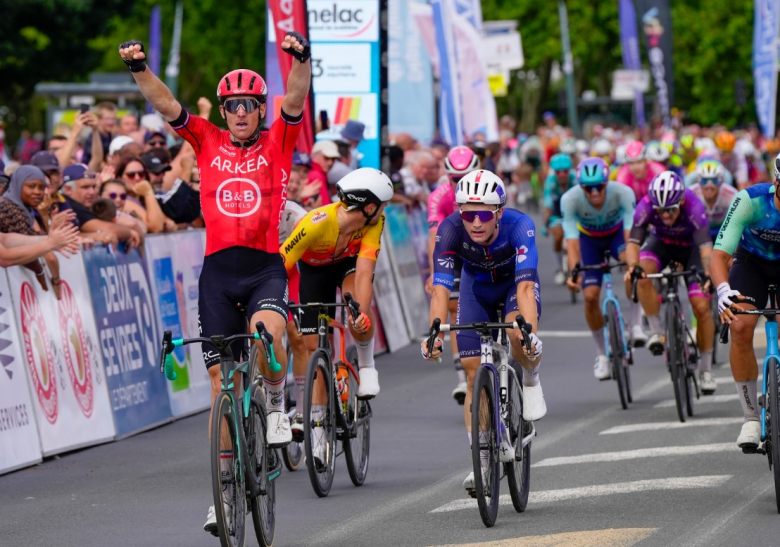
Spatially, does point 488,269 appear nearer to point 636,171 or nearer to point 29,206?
point 29,206

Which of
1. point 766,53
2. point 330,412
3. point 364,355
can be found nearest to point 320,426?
point 330,412

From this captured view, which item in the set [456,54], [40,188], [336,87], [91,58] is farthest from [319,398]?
[91,58]

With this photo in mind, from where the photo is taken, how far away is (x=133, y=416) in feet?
48.4

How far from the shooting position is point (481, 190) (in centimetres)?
1072

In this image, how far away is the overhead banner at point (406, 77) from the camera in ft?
94.8

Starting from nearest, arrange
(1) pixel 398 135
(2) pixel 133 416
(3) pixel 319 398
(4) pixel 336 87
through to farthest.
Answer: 1. (3) pixel 319 398
2. (2) pixel 133 416
3. (4) pixel 336 87
4. (1) pixel 398 135

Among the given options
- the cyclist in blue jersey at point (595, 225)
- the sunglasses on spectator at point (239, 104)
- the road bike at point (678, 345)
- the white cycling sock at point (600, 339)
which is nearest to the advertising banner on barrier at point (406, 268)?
the cyclist in blue jersey at point (595, 225)

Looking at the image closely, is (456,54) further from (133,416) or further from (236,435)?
(236,435)

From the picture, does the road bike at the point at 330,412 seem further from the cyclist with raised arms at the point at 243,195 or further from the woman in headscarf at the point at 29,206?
the woman in headscarf at the point at 29,206

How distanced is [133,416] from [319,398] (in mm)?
3676

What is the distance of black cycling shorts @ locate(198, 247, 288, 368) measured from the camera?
968 centimetres

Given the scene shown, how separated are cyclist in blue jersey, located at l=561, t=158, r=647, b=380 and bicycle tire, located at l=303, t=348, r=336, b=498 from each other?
5175 millimetres

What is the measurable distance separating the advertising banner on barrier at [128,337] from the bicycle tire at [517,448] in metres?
4.54

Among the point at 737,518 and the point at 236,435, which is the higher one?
the point at 236,435
